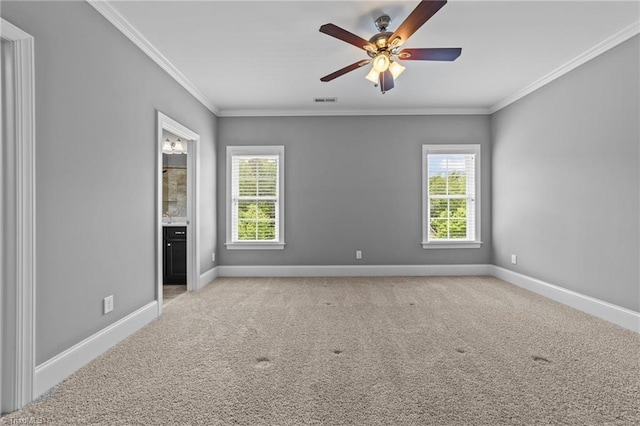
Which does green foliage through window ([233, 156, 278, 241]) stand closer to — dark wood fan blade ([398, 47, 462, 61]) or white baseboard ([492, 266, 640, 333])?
dark wood fan blade ([398, 47, 462, 61])

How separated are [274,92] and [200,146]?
1308 mm

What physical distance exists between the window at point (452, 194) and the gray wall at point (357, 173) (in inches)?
5.7

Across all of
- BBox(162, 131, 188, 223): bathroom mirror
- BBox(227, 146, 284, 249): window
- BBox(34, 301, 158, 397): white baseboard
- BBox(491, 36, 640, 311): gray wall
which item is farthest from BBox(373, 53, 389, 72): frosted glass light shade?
BBox(162, 131, 188, 223): bathroom mirror

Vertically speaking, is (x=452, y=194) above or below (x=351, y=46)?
below

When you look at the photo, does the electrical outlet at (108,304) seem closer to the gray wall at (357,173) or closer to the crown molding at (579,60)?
the gray wall at (357,173)

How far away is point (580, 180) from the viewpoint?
3.63 meters

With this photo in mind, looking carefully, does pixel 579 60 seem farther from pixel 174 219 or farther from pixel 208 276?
pixel 174 219

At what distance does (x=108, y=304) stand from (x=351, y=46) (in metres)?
3.21

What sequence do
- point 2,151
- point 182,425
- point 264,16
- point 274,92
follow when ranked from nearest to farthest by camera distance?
1. point 182,425
2. point 2,151
3. point 264,16
4. point 274,92

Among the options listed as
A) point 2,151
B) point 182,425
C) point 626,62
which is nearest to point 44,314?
point 2,151

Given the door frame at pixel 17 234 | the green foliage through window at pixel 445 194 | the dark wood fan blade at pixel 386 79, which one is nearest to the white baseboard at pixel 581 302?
the green foliage through window at pixel 445 194

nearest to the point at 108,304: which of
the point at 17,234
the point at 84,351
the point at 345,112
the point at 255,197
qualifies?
the point at 84,351

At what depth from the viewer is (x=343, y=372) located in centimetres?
224

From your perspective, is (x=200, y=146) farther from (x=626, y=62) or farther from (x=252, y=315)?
(x=626, y=62)
